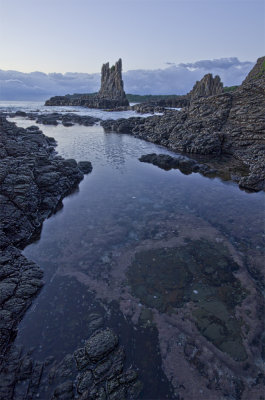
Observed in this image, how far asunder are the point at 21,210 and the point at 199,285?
14268 millimetres

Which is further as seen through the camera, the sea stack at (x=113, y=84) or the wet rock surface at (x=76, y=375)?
the sea stack at (x=113, y=84)

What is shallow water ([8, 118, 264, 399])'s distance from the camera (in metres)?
9.30

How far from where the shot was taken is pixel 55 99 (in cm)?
19938

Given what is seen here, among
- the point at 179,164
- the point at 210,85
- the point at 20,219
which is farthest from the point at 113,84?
the point at 20,219

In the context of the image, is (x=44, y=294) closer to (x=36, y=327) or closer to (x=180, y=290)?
(x=36, y=327)

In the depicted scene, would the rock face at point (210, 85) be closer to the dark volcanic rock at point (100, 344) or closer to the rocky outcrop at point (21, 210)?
the rocky outcrop at point (21, 210)

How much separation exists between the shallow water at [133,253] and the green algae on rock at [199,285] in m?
0.07

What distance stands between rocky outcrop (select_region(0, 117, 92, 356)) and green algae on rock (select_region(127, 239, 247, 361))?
5868mm

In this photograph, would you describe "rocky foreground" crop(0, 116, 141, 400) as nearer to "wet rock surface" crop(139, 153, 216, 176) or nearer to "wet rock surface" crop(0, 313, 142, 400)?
"wet rock surface" crop(0, 313, 142, 400)

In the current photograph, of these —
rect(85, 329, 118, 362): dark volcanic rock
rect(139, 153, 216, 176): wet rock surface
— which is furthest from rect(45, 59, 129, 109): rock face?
rect(85, 329, 118, 362): dark volcanic rock

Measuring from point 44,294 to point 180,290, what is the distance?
24.3 feet

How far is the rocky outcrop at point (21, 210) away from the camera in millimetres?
10430

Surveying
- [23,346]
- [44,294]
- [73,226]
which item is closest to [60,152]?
[73,226]

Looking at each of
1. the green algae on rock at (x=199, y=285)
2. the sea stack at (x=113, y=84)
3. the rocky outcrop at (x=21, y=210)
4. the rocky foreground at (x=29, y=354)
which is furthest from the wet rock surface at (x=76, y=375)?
the sea stack at (x=113, y=84)
